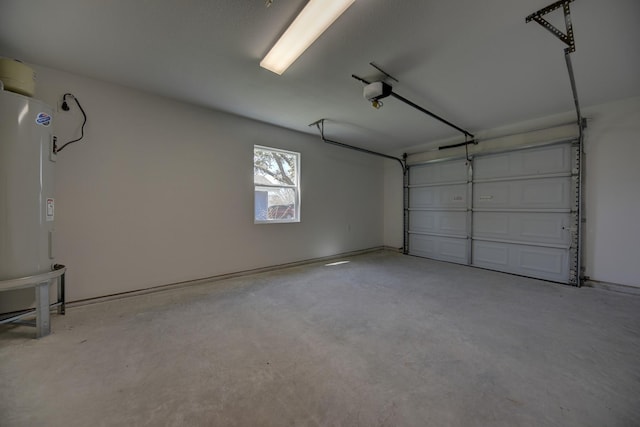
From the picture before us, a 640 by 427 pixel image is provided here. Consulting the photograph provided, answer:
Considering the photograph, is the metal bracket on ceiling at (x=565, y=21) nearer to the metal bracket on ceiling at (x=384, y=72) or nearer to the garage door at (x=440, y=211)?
the metal bracket on ceiling at (x=384, y=72)

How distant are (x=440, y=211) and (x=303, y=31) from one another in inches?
176

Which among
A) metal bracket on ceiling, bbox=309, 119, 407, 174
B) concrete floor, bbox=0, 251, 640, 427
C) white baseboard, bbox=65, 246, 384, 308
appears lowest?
concrete floor, bbox=0, 251, 640, 427

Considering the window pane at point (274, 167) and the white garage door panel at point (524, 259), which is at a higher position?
the window pane at point (274, 167)

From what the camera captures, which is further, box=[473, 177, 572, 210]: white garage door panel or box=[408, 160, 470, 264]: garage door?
box=[408, 160, 470, 264]: garage door

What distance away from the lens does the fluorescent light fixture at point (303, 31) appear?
1661mm

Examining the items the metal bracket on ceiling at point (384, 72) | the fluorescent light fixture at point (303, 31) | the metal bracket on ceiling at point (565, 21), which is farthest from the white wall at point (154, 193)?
the metal bracket on ceiling at point (565, 21)

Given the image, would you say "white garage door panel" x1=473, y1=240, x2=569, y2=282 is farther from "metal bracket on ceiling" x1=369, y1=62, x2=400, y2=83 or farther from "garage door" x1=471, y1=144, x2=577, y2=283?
"metal bracket on ceiling" x1=369, y1=62, x2=400, y2=83

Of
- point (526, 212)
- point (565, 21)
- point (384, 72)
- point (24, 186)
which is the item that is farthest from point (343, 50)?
point (526, 212)

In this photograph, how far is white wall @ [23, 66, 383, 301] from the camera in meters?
2.61

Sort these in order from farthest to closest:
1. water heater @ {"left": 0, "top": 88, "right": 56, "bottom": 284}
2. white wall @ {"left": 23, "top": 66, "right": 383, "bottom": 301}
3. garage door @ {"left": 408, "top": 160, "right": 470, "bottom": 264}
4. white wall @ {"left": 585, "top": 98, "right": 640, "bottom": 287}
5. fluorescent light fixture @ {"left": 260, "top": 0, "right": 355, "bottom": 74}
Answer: garage door @ {"left": 408, "top": 160, "right": 470, "bottom": 264} < white wall @ {"left": 585, "top": 98, "right": 640, "bottom": 287} < white wall @ {"left": 23, "top": 66, "right": 383, "bottom": 301} < water heater @ {"left": 0, "top": 88, "right": 56, "bottom": 284} < fluorescent light fixture @ {"left": 260, "top": 0, "right": 355, "bottom": 74}

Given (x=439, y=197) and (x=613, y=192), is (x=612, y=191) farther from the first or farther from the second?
(x=439, y=197)

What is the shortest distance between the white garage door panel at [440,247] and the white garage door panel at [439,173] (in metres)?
1.25

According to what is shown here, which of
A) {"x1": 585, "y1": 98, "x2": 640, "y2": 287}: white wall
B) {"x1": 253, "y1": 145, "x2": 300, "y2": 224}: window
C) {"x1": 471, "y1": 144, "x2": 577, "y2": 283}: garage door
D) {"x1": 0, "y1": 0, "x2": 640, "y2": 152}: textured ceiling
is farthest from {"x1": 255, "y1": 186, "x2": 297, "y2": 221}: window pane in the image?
{"x1": 585, "y1": 98, "x2": 640, "y2": 287}: white wall

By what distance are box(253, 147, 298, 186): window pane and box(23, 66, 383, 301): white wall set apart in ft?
0.55
